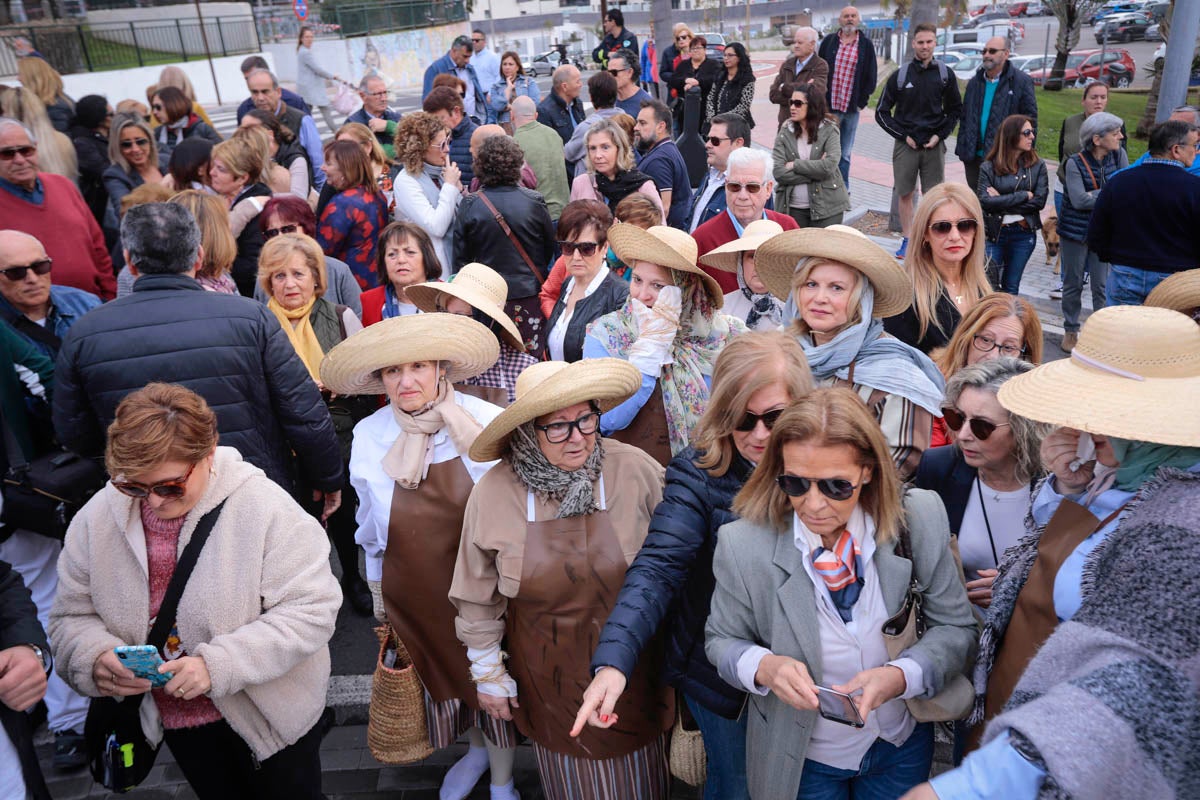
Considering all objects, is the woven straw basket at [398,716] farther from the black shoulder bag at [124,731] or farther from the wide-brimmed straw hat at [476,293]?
the wide-brimmed straw hat at [476,293]

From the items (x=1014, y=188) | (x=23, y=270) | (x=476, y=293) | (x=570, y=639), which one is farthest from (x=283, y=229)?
(x=1014, y=188)

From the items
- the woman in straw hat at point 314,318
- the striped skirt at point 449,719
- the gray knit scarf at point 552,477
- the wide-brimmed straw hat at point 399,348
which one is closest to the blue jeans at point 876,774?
the gray knit scarf at point 552,477

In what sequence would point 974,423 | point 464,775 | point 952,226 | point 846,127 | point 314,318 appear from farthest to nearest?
point 846,127
point 314,318
point 952,226
point 464,775
point 974,423

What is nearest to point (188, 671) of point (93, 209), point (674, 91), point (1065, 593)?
point (1065, 593)

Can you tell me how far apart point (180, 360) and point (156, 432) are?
3.39ft

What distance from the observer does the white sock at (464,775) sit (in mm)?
3613

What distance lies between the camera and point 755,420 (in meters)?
2.69

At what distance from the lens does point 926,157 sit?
9.99 meters

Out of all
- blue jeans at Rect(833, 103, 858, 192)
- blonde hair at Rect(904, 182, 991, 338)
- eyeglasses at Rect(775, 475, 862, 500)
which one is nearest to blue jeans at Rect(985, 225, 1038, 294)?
blonde hair at Rect(904, 182, 991, 338)

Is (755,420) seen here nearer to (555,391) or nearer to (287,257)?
(555,391)

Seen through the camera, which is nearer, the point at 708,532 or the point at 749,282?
the point at 708,532

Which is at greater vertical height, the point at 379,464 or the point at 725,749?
the point at 379,464

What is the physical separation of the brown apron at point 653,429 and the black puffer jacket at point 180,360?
4.88 feet

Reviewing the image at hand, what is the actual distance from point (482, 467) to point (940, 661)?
1.76 m
